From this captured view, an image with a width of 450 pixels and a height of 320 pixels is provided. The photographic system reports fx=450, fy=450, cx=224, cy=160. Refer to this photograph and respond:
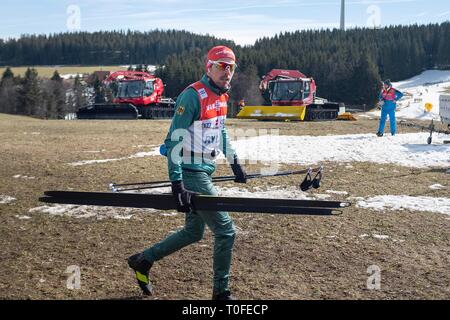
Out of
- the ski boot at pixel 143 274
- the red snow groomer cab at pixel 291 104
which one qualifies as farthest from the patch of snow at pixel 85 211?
the red snow groomer cab at pixel 291 104

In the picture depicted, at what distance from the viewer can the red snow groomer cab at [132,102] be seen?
32.9 meters

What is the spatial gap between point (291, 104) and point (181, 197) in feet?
94.6

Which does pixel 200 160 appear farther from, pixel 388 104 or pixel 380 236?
pixel 388 104

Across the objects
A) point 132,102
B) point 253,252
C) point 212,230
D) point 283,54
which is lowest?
point 253,252

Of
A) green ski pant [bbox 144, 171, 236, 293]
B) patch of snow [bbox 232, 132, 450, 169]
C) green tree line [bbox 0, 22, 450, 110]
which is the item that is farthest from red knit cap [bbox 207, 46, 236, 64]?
green tree line [bbox 0, 22, 450, 110]

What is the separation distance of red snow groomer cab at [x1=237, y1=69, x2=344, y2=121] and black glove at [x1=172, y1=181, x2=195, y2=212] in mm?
25187

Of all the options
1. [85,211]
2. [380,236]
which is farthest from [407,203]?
[85,211]

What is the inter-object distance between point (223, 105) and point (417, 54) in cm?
→ 15062

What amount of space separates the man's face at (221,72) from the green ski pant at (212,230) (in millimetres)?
952

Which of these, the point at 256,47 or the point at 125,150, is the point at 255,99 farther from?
the point at 125,150

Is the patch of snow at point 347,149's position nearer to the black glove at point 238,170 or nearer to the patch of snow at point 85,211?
the patch of snow at point 85,211

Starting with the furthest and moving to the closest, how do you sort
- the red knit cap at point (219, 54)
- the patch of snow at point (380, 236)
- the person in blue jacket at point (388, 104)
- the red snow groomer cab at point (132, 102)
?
the red snow groomer cab at point (132, 102), the person in blue jacket at point (388, 104), the patch of snow at point (380, 236), the red knit cap at point (219, 54)

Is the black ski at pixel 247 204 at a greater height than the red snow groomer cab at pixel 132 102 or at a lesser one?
lesser

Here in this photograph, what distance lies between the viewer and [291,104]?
106 ft
